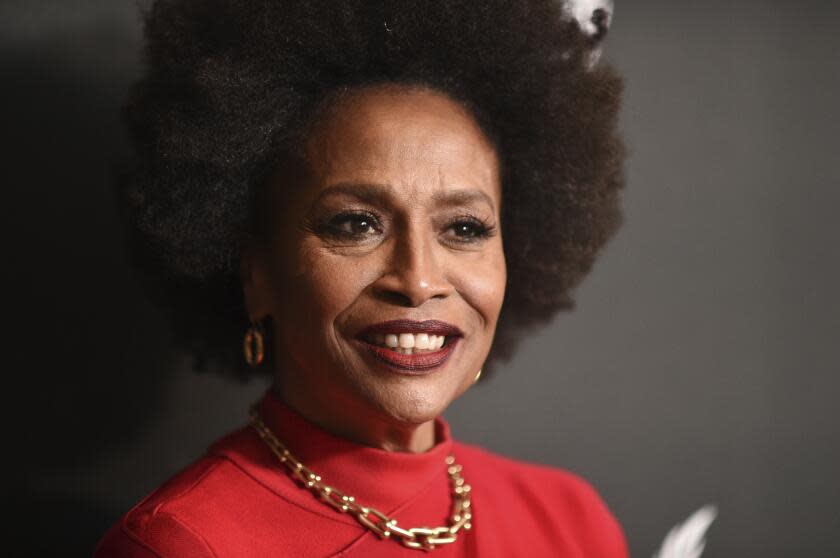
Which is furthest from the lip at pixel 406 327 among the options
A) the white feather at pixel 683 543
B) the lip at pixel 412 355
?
the white feather at pixel 683 543

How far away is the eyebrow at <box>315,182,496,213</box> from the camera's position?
1447 millimetres

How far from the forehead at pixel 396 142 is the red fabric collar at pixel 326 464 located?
0.40 m

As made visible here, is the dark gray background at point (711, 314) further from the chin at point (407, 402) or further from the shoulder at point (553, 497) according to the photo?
the chin at point (407, 402)

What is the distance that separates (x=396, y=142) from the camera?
4.82ft

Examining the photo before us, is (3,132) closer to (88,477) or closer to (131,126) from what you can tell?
(131,126)

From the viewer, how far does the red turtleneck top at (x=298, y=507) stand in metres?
1.41

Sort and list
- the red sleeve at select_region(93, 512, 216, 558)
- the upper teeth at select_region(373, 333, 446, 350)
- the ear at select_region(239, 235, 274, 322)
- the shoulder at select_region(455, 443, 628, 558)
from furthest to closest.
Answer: the shoulder at select_region(455, 443, 628, 558)
the ear at select_region(239, 235, 274, 322)
the upper teeth at select_region(373, 333, 446, 350)
the red sleeve at select_region(93, 512, 216, 558)

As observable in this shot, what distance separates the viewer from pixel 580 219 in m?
1.84

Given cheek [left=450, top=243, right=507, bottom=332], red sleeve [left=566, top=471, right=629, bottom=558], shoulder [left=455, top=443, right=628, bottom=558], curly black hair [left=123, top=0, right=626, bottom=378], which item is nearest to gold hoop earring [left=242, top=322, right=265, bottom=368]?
curly black hair [left=123, top=0, right=626, bottom=378]

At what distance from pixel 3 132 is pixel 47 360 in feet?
1.40

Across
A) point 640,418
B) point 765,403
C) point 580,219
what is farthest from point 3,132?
point 765,403

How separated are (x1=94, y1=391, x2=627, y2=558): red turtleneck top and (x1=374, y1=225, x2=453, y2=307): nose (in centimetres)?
27

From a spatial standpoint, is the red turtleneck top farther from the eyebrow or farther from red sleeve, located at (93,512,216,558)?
the eyebrow

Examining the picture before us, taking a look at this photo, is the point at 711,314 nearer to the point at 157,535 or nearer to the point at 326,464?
the point at 326,464
